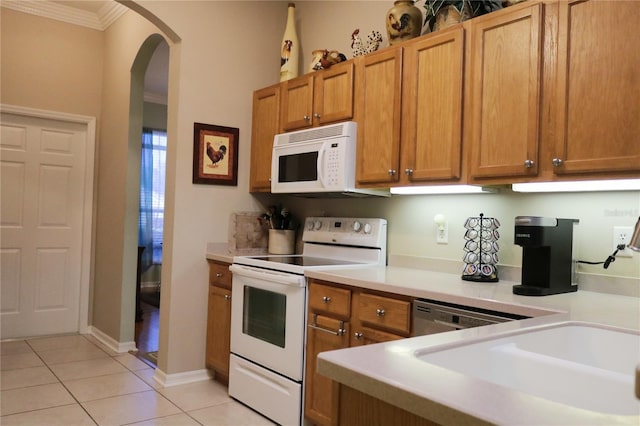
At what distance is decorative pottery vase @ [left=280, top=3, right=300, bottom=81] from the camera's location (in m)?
3.42

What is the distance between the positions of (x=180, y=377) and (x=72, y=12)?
3422 millimetres

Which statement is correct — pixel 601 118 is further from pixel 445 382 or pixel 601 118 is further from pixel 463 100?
pixel 445 382

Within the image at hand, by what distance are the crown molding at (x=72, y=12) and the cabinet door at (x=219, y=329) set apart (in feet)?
8.69

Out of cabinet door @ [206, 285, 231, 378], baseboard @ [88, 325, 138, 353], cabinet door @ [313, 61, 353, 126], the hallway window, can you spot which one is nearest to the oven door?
cabinet door @ [206, 285, 231, 378]

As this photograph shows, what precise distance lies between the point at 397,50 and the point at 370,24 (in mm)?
704

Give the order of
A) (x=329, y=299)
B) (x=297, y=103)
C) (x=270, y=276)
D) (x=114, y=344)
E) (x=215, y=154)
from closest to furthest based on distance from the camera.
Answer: (x=329, y=299) < (x=270, y=276) < (x=297, y=103) < (x=215, y=154) < (x=114, y=344)

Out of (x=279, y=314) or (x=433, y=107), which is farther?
(x=279, y=314)

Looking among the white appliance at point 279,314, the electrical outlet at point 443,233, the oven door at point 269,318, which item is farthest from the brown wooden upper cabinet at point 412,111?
the oven door at point 269,318

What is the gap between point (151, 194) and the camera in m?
6.79

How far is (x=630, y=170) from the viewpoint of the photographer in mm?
1698

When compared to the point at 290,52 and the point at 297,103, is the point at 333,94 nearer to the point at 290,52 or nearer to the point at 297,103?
the point at 297,103

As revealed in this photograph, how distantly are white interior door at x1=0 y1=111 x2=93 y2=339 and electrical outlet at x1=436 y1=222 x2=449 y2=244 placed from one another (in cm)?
344

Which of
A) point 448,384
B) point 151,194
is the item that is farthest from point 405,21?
point 151,194

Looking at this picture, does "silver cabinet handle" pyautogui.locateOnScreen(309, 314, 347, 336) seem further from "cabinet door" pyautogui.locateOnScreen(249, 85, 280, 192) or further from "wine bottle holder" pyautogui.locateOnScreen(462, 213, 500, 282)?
"cabinet door" pyautogui.locateOnScreen(249, 85, 280, 192)
